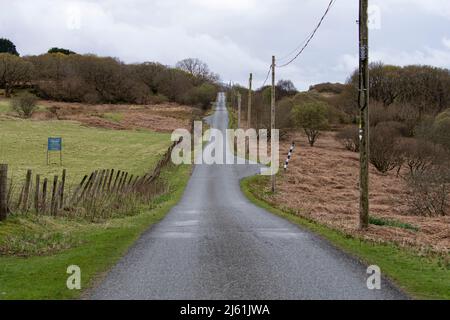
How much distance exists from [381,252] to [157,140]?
61202 mm

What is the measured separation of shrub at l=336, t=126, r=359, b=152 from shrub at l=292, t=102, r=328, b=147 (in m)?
3.82

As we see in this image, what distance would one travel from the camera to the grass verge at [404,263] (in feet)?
32.0

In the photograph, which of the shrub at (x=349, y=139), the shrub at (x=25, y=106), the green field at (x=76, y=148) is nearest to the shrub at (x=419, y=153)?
the shrub at (x=349, y=139)

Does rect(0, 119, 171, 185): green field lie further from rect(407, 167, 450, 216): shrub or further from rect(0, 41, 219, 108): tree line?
rect(0, 41, 219, 108): tree line

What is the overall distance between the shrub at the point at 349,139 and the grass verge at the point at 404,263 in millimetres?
53425

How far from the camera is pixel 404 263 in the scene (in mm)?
12320

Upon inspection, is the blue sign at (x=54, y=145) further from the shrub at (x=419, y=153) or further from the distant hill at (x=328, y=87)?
the distant hill at (x=328, y=87)

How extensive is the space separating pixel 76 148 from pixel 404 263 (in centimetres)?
5210

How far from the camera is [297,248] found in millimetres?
13891

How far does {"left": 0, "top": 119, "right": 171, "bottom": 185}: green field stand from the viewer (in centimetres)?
4638

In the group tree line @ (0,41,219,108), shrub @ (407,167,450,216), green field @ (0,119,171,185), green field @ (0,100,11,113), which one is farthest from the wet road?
tree line @ (0,41,219,108)

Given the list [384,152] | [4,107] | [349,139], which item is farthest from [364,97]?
[4,107]
